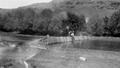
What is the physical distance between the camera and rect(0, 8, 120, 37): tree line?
54.5m

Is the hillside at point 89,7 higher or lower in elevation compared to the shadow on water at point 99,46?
higher

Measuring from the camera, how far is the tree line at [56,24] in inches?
2146

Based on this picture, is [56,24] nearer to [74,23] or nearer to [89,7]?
[74,23]

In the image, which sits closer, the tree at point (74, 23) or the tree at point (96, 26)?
the tree at point (96, 26)

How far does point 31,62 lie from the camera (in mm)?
20047

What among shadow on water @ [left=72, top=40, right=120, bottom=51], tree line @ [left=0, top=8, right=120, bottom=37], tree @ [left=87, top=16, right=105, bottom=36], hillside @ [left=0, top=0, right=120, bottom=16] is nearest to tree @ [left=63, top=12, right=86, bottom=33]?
tree line @ [left=0, top=8, right=120, bottom=37]

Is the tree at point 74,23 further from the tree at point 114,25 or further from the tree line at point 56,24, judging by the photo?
the tree at point 114,25

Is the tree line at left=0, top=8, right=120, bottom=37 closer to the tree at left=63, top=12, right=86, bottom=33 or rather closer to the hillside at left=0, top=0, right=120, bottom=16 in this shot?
the tree at left=63, top=12, right=86, bottom=33

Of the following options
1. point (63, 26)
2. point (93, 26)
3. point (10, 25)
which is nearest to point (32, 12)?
point (10, 25)

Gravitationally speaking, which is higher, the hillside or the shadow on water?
the hillside

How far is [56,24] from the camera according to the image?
55.6 meters

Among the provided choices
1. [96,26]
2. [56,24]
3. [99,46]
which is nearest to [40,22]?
[56,24]

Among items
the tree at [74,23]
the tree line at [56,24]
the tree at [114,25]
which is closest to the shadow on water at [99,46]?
the tree at [114,25]

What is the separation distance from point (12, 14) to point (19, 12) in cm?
247
